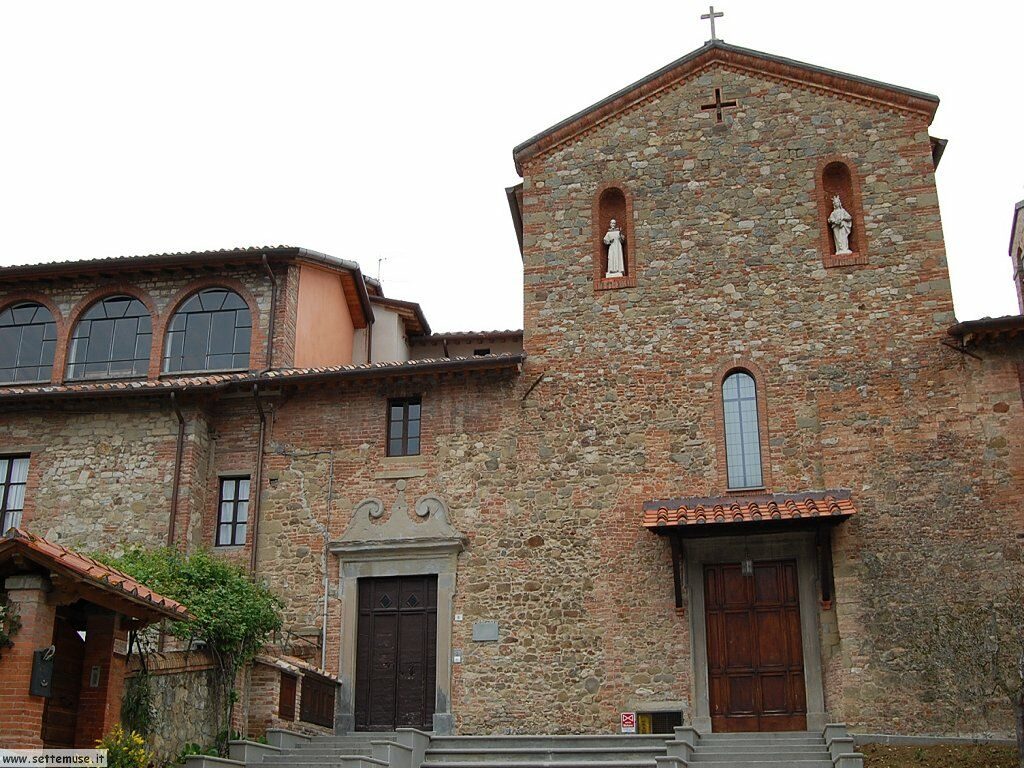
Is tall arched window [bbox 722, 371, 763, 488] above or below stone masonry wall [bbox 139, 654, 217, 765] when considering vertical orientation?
above

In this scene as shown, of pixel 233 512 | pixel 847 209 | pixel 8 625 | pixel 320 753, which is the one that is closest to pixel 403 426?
pixel 233 512

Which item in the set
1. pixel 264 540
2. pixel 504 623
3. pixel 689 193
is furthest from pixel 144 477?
pixel 689 193

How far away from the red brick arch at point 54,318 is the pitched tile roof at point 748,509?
489 inches

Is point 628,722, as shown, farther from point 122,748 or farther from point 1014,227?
point 1014,227

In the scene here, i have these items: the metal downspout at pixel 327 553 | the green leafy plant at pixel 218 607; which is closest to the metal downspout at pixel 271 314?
the metal downspout at pixel 327 553

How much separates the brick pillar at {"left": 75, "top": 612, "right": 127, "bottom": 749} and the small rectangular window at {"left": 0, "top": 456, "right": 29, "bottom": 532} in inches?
343

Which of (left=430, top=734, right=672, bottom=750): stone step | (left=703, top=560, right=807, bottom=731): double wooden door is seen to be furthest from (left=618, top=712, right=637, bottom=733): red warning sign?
(left=703, top=560, right=807, bottom=731): double wooden door

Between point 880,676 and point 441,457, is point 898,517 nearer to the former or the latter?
point 880,676

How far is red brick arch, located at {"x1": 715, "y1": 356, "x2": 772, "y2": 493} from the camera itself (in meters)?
18.7

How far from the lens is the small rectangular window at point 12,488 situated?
20.5 meters

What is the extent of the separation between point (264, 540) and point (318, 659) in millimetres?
2359

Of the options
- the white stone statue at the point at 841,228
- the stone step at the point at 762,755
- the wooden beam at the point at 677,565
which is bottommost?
the stone step at the point at 762,755

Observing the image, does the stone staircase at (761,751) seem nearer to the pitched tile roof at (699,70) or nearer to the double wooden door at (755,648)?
the double wooden door at (755,648)

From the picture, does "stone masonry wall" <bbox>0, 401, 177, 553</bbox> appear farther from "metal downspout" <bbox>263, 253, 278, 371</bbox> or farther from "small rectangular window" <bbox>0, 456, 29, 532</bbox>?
"metal downspout" <bbox>263, 253, 278, 371</bbox>
